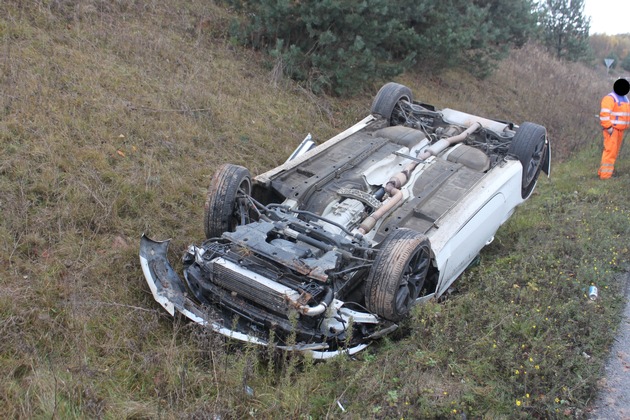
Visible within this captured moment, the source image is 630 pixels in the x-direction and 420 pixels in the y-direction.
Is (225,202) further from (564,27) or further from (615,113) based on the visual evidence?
(564,27)

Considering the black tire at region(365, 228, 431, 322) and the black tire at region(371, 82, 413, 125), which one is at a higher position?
the black tire at region(371, 82, 413, 125)

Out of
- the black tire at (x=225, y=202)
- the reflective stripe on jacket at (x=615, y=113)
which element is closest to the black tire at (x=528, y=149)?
the reflective stripe on jacket at (x=615, y=113)

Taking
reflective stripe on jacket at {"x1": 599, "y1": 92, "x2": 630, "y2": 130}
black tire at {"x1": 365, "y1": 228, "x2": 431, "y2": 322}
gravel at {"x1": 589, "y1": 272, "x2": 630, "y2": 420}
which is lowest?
gravel at {"x1": 589, "y1": 272, "x2": 630, "y2": 420}

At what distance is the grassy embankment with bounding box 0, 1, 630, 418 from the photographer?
3697 mm

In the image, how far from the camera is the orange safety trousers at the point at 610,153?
28.1ft

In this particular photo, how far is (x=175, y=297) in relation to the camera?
4.38 metres

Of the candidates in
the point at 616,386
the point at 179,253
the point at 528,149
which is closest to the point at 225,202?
the point at 179,253

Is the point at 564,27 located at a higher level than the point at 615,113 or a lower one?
higher

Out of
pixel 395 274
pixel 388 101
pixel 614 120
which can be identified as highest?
pixel 388 101

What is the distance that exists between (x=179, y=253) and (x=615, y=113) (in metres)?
6.70

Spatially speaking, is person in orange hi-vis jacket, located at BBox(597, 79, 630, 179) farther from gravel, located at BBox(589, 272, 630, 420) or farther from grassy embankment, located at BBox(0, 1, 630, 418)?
gravel, located at BBox(589, 272, 630, 420)

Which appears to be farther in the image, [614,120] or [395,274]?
[614,120]

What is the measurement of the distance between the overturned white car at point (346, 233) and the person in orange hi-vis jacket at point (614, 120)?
2125 millimetres

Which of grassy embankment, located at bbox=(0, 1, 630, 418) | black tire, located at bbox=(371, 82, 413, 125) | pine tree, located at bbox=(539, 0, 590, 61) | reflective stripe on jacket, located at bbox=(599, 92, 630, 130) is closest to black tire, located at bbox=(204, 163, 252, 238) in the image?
grassy embankment, located at bbox=(0, 1, 630, 418)
